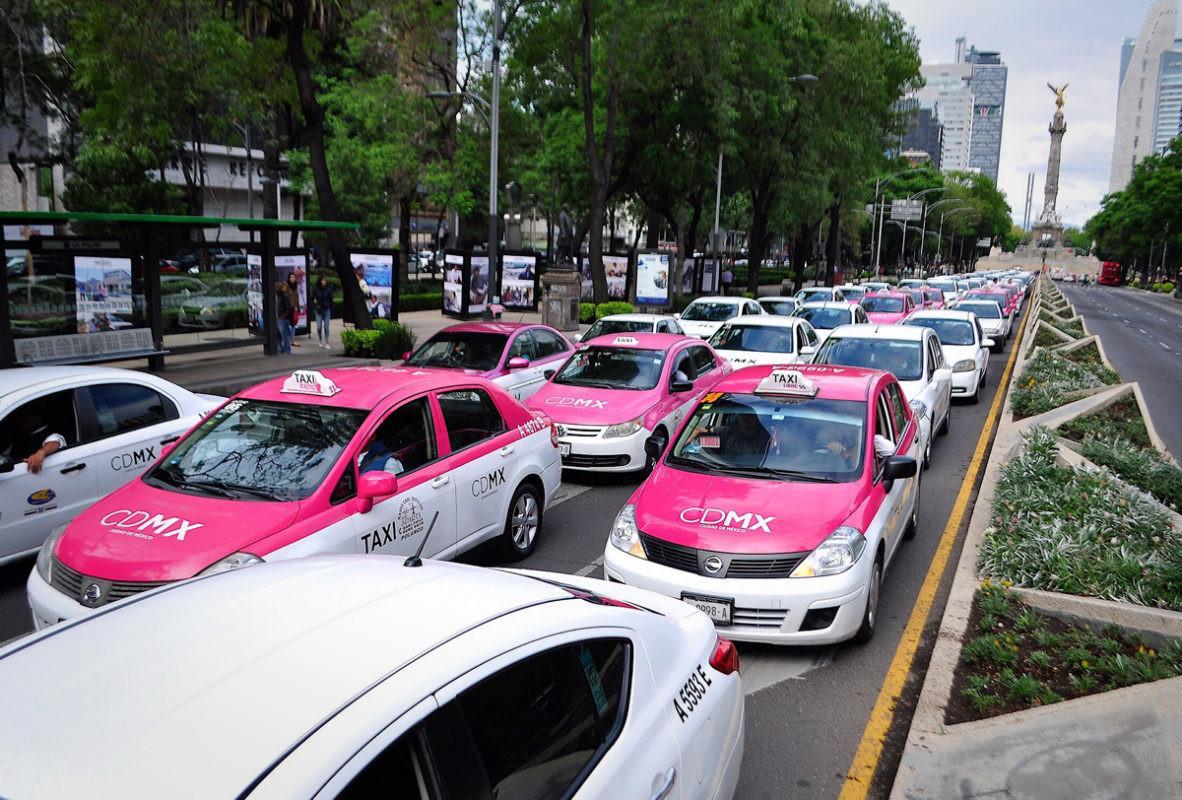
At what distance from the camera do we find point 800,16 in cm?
3675

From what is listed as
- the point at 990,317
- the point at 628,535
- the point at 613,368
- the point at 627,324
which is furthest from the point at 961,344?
the point at 628,535

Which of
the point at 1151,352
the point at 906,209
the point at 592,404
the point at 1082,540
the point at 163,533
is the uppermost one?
the point at 906,209

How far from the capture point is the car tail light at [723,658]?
3.86 m

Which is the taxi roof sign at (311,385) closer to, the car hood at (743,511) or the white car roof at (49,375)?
the white car roof at (49,375)

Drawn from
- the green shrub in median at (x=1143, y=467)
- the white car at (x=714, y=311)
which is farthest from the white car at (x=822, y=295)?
the green shrub in median at (x=1143, y=467)

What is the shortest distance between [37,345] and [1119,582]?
1528 centimetres

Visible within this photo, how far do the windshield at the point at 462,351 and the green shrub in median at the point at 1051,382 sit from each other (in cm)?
749

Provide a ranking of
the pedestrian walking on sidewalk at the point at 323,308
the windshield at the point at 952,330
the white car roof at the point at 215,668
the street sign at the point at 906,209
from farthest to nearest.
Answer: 1. the street sign at the point at 906,209
2. the pedestrian walking on sidewalk at the point at 323,308
3. the windshield at the point at 952,330
4. the white car roof at the point at 215,668

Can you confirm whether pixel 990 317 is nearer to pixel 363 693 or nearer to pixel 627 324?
pixel 627 324

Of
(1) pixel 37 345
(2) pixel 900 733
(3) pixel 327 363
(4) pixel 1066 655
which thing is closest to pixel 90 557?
(2) pixel 900 733

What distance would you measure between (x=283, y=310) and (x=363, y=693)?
19.7 m

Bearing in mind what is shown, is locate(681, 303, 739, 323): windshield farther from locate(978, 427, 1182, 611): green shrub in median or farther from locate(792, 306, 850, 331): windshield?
locate(978, 427, 1182, 611): green shrub in median

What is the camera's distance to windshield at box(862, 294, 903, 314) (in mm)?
27125

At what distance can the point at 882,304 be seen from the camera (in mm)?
27359
